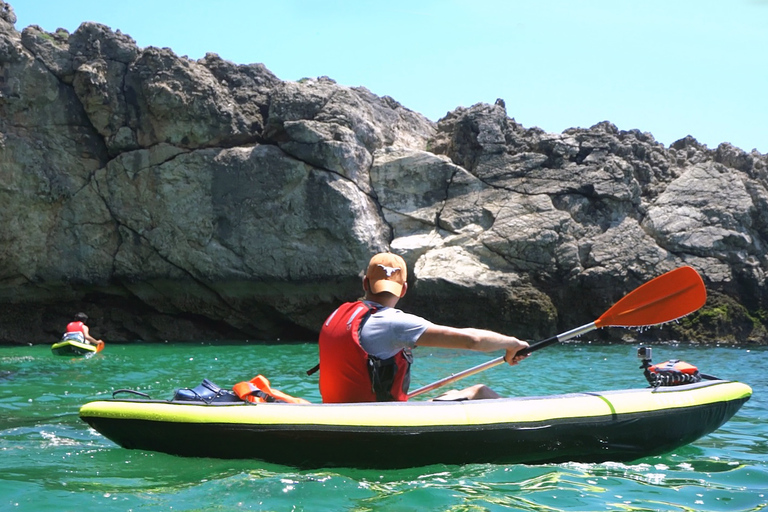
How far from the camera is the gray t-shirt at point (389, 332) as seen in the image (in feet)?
14.0

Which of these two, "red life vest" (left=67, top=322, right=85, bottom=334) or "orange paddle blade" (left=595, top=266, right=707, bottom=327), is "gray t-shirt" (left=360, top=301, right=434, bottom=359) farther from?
"red life vest" (left=67, top=322, right=85, bottom=334)

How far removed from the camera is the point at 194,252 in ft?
46.5

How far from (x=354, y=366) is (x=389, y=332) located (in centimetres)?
33

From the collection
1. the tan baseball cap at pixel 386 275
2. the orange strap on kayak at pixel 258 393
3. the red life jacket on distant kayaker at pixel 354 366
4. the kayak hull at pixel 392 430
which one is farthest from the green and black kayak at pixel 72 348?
the tan baseball cap at pixel 386 275

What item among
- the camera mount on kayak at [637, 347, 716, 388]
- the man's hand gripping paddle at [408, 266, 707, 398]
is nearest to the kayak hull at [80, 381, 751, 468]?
the camera mount on kayak at [637, 347, 716, 388]

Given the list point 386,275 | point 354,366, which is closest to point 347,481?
point 354,366

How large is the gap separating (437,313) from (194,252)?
4525mm

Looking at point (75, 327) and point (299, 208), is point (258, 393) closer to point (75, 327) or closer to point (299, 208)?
point (75, 327)

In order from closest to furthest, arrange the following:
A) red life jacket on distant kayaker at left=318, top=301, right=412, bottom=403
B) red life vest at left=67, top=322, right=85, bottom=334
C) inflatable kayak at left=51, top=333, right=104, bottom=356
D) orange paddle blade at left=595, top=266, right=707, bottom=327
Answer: red life jacket on distant kayaker at left=318, top=301, right=412, bottom=403, orange paddle blade at left=595, top=266, right=707, bottom=327, inflatable kayak at left=51, top=333, right=104, bottom=356, red life vest at left=67, top=322, right=85, bottom=334

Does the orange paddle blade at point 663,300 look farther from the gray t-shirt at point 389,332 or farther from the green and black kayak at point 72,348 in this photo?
the green and black kayak at point 72,348

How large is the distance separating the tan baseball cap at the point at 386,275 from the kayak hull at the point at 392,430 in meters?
0.66

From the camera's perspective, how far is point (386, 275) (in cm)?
448

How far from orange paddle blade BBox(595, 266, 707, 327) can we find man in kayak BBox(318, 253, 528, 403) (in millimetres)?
1174

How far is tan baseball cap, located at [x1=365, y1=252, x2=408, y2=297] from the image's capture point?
4.47 meters
